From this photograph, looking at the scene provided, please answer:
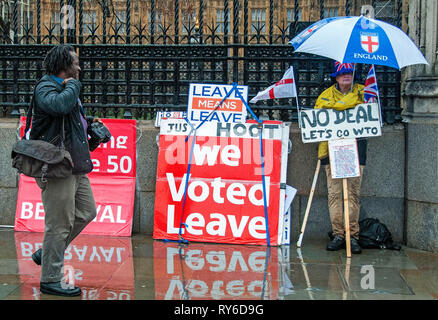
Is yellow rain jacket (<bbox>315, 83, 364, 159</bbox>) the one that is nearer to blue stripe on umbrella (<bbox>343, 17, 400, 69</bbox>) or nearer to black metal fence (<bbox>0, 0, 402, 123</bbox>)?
black metal fence (<bbox>0, 0, 402, 123</bbox>)

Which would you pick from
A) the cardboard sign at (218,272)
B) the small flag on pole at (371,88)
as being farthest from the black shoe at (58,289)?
the small flag on pole at (371,88)

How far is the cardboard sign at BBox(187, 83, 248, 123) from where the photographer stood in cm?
736

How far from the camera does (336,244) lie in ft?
22.9

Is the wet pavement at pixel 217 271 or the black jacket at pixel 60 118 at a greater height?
the black jacket at pixel 60 118

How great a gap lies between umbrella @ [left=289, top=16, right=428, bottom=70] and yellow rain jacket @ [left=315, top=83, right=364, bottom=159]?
795 mm

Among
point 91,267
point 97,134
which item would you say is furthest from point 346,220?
point 97,134

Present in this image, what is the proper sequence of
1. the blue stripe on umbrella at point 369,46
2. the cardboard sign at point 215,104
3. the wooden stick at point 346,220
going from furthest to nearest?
the cardboard sign at point 215,104 → the wooden stick at point 346,220 → the blue stripe on umbrella at point 369,46

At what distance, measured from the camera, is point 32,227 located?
757cm

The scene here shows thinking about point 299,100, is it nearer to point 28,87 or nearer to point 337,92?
point 337,92

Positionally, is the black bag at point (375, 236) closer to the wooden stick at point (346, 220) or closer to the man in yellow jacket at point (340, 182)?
the man in yellow jacket at point (340, 182)

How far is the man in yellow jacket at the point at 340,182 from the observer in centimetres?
690

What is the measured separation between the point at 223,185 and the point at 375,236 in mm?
1939
